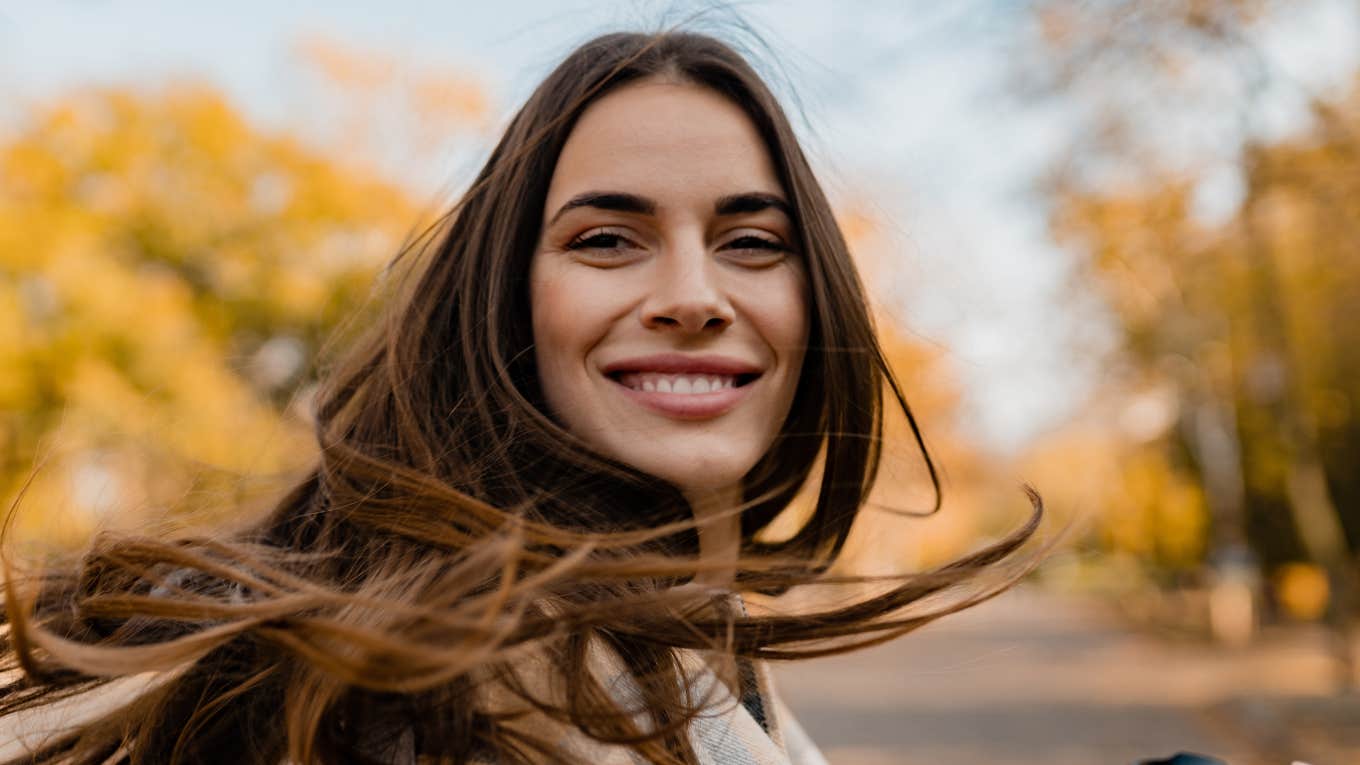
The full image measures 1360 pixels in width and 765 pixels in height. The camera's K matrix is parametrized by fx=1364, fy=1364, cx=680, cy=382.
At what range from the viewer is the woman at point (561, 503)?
152cm

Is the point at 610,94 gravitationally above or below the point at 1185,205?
below

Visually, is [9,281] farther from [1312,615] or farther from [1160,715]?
[1312,615]

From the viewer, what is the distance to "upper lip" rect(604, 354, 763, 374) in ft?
6.59

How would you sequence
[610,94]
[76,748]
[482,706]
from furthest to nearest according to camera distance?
[610,94], [76,748], [482,706]

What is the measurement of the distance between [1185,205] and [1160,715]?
16.0 ft

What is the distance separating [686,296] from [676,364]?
10 cm

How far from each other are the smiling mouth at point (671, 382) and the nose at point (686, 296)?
72 mm

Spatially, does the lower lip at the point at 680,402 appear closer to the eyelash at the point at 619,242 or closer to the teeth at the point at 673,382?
the teeth at the point at 673,382

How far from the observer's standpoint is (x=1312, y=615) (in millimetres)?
23281

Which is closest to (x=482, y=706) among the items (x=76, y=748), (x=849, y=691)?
(x=76, y=748)

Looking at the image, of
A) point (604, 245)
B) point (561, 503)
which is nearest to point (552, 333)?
point (604, 245)

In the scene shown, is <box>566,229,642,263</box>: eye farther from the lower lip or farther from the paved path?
the paved path

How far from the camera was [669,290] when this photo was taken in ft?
6.59

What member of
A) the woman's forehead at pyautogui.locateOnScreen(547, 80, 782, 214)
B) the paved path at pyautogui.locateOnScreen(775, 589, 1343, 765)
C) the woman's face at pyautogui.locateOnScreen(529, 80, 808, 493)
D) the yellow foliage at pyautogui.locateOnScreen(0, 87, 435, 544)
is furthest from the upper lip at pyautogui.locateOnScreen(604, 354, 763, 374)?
the yellow foliage at pyautogui.locateOnScreen(0, 87, 435, 544)
